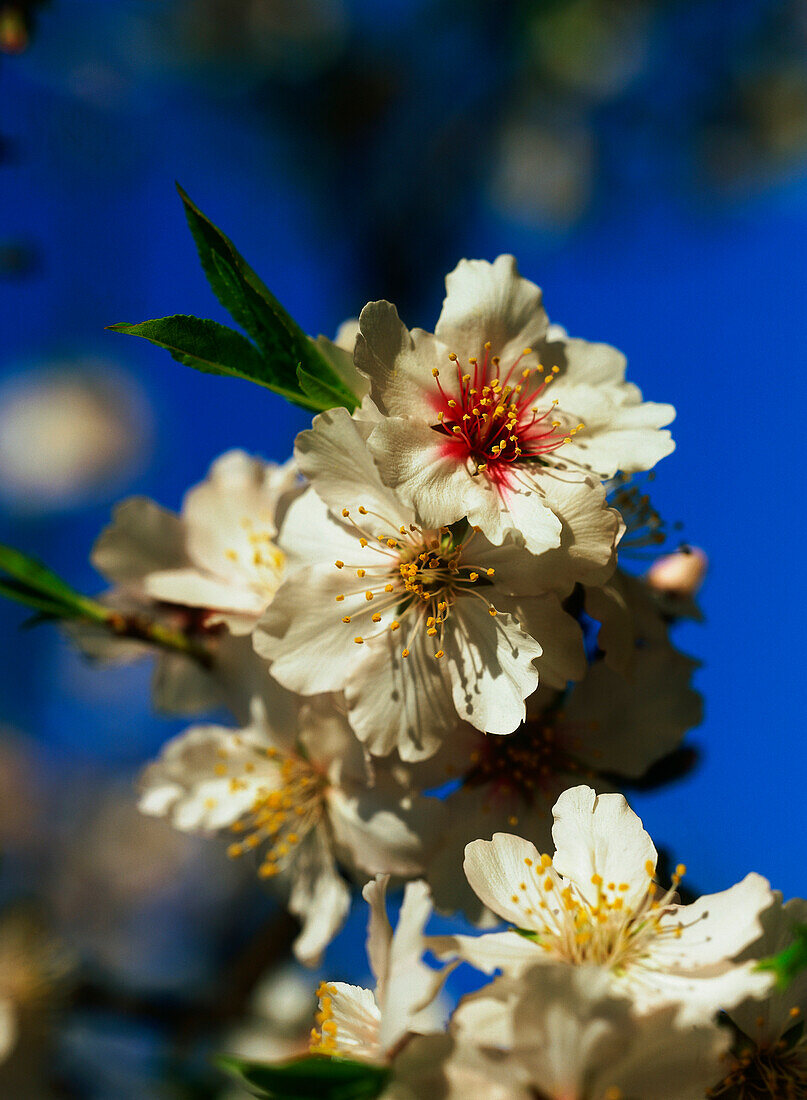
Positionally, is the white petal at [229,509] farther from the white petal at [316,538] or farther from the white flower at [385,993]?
the white flower at [385,993]

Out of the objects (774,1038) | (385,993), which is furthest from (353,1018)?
(774,1038)

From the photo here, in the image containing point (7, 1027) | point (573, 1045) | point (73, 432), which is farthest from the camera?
point (73, 432)

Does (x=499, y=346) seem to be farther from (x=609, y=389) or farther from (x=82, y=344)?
(x=82, y=344)

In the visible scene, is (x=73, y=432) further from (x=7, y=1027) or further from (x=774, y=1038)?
(x=774, y=1038)

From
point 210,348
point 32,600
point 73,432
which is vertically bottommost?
point 32,600

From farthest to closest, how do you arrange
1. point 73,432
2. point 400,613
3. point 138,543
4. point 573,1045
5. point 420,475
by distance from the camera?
1. point 73,432
2. point 138,543
3. point 400,613
4. point 420,475
5. point 573,1045

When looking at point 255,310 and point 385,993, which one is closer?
point 385,993

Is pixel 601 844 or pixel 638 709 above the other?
pixel 638 709
